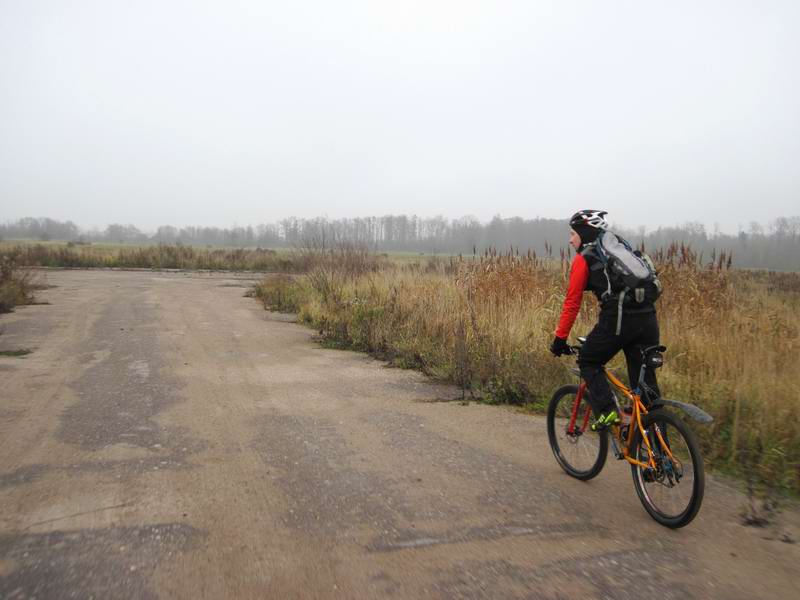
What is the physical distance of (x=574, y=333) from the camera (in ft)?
27.1

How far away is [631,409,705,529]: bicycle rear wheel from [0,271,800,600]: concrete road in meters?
0.13

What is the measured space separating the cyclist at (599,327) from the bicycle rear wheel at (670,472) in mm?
325

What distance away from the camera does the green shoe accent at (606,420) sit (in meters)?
3.95

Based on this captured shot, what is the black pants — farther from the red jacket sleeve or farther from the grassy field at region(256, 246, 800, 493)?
the grassy field at region(256, 246, 800, 493)

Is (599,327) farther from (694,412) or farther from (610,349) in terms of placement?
(694,412)

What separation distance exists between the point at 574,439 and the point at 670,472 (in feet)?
3.47

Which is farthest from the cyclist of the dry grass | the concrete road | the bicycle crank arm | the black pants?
the dry grass

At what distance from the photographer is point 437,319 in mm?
9867

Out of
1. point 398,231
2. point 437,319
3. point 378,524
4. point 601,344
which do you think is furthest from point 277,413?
point 398,231

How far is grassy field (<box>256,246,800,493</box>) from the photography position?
16.2 ft

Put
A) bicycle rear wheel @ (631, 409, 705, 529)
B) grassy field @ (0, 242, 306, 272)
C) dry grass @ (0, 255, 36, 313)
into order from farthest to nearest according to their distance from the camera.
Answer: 1. grassy field @ (0, 242, 306, 272)
2. dry grass @ (0, 255, 36, 313)
3. bicycle rear wheel @ (631, 409, 705, 529)

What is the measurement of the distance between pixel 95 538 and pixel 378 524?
168cm

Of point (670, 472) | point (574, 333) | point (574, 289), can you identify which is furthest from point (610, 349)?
point (574, 333)

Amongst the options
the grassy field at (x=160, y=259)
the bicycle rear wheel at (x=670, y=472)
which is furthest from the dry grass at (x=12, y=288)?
the grassy field at (x=160, y=259)
